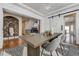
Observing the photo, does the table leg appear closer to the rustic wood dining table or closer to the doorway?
the rustic wood dining table

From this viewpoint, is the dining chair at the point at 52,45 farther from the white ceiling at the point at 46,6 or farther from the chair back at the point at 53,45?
the white ceiling at the point at 46,6

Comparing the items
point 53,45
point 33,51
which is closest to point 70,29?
point 53,45

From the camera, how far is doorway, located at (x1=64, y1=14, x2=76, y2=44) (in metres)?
1.52

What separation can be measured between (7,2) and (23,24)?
0.52 m

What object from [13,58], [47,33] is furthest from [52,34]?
[13,58]

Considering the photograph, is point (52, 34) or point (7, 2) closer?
point (7, 2)

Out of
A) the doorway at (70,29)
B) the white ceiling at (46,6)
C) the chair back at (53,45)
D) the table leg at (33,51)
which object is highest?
the white ceiling at (46,6)

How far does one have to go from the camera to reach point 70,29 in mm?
1529

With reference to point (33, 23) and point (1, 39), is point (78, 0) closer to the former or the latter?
point (33, 23)

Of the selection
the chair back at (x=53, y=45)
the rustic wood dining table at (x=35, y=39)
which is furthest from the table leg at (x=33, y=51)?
the chair back at (x=53, y=45)

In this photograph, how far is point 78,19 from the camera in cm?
149

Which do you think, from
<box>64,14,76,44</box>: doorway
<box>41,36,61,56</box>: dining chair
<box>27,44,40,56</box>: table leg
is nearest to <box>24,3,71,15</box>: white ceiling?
<box>64,14,76,44</box>: doorway

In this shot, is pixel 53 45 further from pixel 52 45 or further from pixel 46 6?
pixel 46 6

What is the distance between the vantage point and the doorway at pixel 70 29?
59.7 inches
